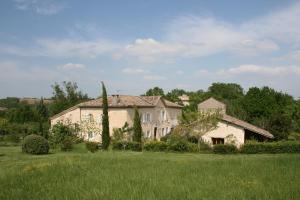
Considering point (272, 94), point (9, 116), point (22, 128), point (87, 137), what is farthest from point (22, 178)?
point (9, 116)

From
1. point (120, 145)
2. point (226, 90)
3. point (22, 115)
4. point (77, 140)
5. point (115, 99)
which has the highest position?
point (226, 90)

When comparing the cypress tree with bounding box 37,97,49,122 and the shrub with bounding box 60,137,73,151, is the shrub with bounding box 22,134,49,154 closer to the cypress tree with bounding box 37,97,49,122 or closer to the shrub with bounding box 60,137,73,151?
the shrub with bounding box 60,137,73,151

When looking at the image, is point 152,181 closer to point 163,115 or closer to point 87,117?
point 87,117

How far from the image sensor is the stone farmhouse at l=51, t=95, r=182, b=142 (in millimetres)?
51812

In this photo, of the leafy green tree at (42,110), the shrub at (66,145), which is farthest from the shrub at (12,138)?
the leafy green tree at (42,110)

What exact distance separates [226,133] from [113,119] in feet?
51.0

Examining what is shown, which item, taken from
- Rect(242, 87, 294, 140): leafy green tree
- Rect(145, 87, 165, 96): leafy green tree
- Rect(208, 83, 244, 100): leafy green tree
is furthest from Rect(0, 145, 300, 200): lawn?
Rect(208, 83, 244, 100): leafy green tree

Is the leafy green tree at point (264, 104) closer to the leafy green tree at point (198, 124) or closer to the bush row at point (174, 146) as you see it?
the leafy green tree at point (198, 124)

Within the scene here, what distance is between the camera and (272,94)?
67.6 m

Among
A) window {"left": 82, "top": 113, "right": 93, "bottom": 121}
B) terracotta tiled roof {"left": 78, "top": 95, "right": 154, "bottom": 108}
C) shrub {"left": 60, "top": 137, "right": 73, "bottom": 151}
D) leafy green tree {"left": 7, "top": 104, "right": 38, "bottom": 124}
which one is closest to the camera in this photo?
shrub {"left": 60, "top": 137, "right": 73, "bottom": 151}

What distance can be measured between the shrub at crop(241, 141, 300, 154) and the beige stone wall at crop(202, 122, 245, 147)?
17.6 feet

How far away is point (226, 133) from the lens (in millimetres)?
44062

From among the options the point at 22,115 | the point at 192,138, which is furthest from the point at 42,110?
the point at 192,138

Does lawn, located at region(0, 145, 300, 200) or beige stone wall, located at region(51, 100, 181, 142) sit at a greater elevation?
beige stone wall, located at region(51, 100, 181, 142)
